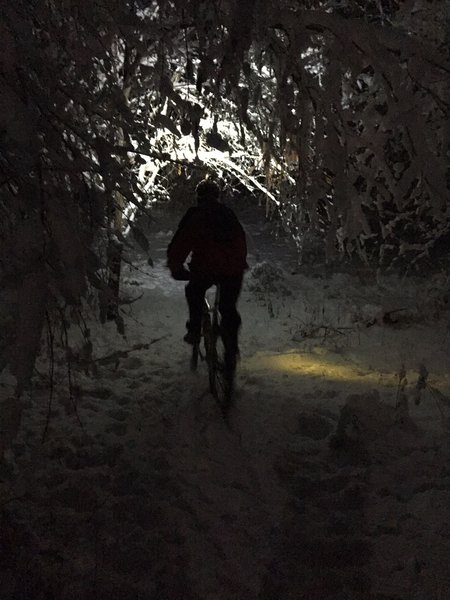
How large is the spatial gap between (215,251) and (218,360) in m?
1.03

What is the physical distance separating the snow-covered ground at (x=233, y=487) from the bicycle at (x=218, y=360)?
0.15m

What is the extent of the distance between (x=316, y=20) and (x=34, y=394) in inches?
168

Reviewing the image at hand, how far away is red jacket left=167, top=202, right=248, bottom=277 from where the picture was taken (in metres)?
4.88

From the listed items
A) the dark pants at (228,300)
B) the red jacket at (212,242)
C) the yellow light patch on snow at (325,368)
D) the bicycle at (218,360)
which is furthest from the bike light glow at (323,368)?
the red jacket at (212,242)

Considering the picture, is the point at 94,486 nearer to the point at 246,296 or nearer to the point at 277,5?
the point at 277,5

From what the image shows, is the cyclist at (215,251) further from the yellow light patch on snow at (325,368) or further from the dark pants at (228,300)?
the yellow light patch on snow at (325,368)

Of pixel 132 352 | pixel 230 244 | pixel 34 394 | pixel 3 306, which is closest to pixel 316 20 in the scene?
pixel 3 306

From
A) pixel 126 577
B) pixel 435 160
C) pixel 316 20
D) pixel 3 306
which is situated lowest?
pixel 126 577

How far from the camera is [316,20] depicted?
2.80 m

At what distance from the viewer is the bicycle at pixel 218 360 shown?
504 centimetres

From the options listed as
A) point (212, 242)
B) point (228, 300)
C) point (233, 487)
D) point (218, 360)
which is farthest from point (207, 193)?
point (233, 487)

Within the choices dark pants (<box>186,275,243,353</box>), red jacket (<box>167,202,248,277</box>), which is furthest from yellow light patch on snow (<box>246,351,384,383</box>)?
red jacket (<box>167,202,248,277</box>)

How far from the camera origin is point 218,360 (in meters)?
5.25

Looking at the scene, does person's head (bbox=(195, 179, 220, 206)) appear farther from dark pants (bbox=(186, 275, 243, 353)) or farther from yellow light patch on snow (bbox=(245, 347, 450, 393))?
yellow light patch on snow (bbox=(245, 347, 450, 393))
